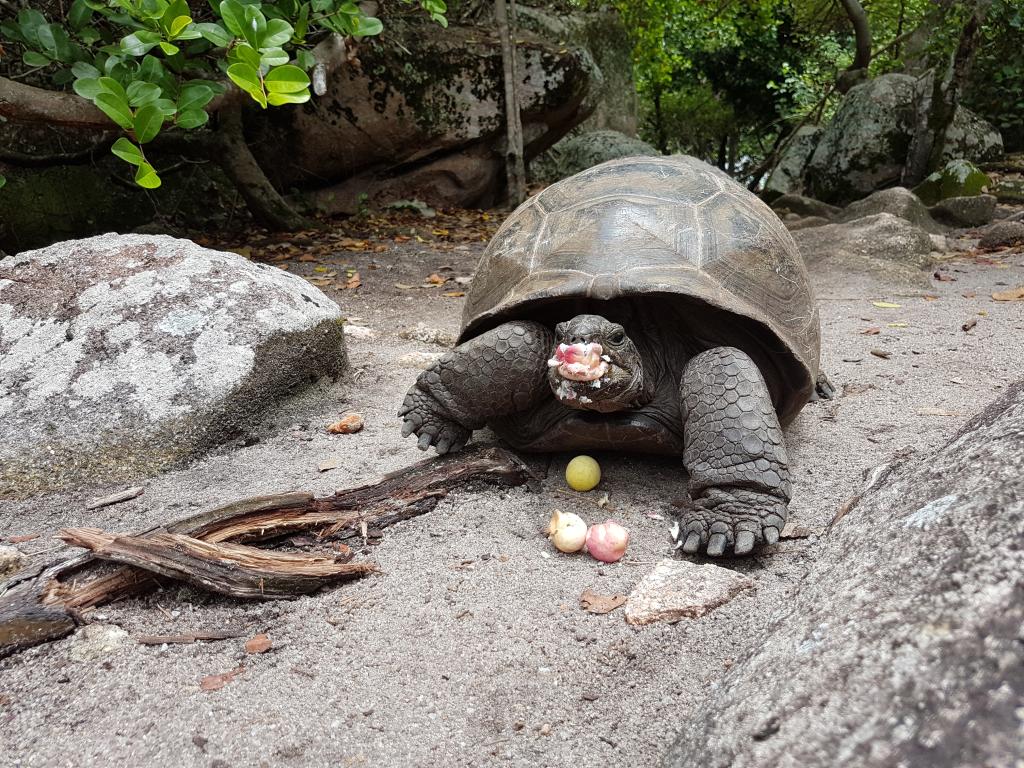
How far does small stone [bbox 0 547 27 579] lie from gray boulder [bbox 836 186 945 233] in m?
7.84

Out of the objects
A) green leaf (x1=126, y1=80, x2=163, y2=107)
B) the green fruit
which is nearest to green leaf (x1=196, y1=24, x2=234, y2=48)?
green leaf (x1=126, y1=80, x2=163, y2=107)

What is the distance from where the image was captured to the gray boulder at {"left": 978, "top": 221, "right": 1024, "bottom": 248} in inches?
273

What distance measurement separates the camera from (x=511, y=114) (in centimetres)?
850

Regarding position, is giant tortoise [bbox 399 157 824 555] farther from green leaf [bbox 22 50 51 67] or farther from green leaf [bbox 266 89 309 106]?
green leaf [bbox 22 50 51 67]

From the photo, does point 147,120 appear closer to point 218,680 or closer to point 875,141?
point 218,680

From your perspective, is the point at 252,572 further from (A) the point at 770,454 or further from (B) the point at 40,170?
(B) the point at 40,170

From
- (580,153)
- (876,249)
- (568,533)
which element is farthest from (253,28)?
(580,153)

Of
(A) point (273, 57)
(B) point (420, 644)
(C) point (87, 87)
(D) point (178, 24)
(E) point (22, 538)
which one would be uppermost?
(D) point (178, 24)

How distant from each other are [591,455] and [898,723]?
1950 millimetres

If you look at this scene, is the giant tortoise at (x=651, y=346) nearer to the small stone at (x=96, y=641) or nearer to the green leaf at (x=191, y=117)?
the small stone at (x=96, y=641)

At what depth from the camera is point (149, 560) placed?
1.81 meters

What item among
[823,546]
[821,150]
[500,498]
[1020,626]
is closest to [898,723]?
[1020,626]

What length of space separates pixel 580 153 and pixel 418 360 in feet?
29.2

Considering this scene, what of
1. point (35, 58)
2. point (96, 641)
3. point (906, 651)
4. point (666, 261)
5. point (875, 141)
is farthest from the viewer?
point (875, 141)
